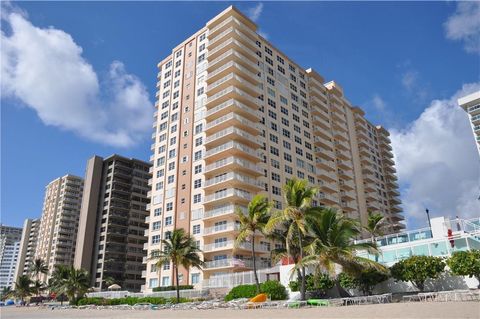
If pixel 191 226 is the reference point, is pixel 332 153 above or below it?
above

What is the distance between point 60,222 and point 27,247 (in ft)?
153

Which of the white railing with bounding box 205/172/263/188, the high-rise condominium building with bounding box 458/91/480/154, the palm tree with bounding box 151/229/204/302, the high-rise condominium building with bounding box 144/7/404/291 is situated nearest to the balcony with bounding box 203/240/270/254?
the high-rise condominium building with bounding box 144/7/404/291

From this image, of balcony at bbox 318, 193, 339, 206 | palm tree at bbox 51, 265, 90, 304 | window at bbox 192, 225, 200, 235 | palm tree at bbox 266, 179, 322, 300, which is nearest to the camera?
palm tree at bbox 266, 179, 322, 300

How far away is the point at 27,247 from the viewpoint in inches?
7003

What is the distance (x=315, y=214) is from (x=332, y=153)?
59388 millimetres

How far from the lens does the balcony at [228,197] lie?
6197 cm

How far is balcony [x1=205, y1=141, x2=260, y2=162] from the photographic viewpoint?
214ft

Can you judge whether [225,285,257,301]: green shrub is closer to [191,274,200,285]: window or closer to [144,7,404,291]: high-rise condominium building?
[144,7,404,291]: high-rise condominium building

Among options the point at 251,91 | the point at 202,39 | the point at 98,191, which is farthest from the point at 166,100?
the point at 98,191

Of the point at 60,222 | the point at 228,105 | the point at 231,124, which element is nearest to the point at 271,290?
the point at 231,124

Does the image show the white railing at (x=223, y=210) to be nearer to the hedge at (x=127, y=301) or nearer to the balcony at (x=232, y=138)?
the balcony at (x=232, y=138)

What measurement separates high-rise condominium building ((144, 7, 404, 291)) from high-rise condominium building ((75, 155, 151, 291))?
44.0 m

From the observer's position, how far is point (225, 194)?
62.6 m

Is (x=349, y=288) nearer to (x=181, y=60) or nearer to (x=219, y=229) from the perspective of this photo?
(x=219, y=229)
